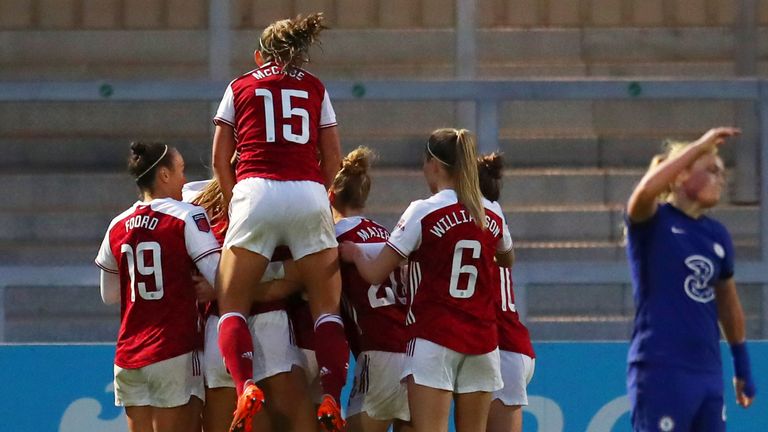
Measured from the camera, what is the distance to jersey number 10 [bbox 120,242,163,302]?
559 cm

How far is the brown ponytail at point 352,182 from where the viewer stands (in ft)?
19.6

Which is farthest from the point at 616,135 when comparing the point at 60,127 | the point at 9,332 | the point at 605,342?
the point at 9,332

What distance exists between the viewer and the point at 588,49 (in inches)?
476

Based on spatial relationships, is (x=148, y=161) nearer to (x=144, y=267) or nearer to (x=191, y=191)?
(x=144, y=267)

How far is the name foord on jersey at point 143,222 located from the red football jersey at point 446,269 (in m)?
0.98

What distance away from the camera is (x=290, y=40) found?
5652 millimetres

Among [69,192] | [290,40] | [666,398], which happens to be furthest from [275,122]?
[69,192]

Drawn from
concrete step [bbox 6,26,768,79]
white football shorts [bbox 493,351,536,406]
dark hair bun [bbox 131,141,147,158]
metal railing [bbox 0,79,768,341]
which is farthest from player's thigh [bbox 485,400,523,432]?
concrete step [bbox 6,26,768,79]

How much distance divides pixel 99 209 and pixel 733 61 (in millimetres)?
5255

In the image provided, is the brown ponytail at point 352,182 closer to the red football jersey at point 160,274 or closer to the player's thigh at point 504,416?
the red football jersey at point 160,274

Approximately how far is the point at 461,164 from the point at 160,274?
1323 mm

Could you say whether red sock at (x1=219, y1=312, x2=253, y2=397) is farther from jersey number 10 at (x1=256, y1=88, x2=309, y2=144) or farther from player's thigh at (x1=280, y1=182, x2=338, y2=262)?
jersey number 10 at (x1=256, y1=88, x2=309, y2=144)

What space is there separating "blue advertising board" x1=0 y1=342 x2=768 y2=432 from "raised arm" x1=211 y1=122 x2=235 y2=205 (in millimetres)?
2455

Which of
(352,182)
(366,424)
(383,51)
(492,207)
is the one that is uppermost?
(383,51)
